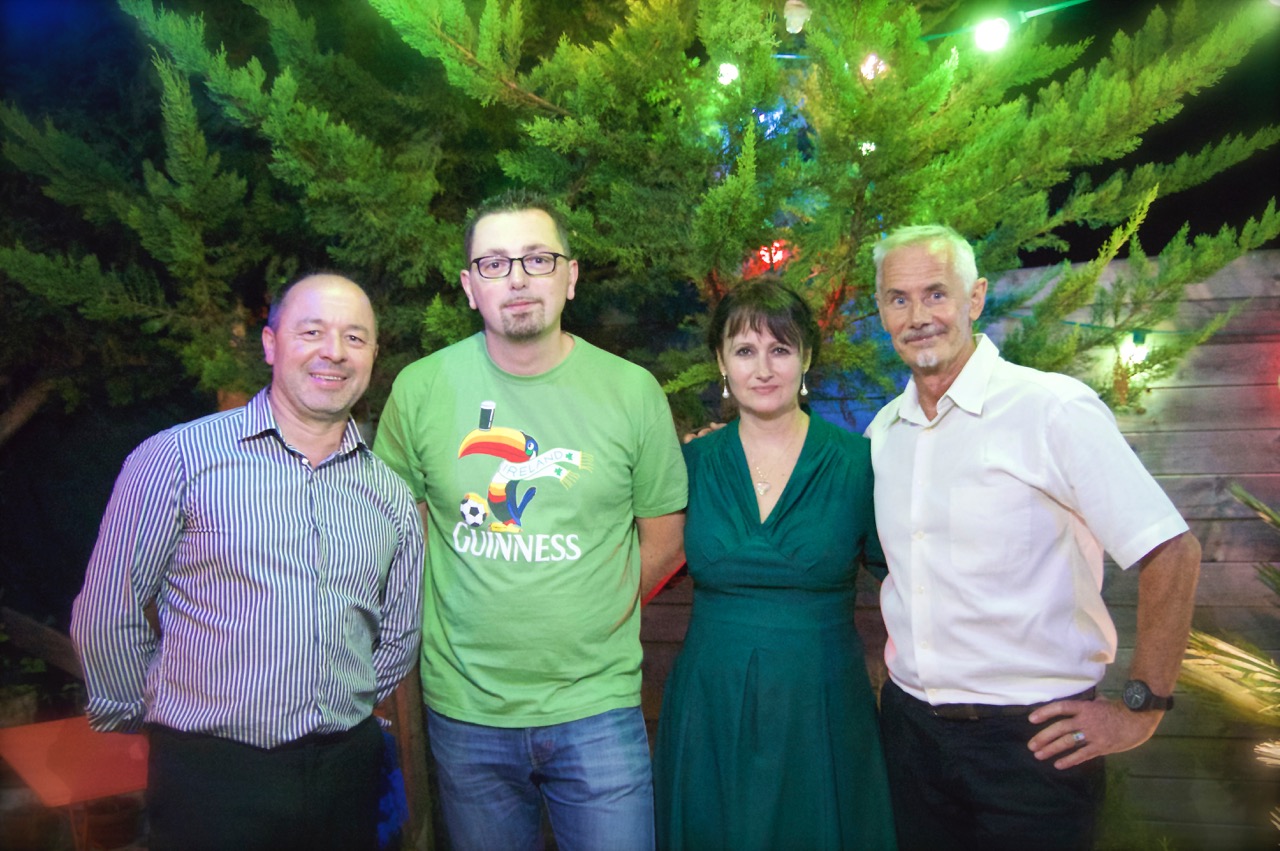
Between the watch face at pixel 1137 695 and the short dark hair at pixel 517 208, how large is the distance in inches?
60.9

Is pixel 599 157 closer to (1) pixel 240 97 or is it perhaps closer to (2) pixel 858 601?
(1) pixel 240 97

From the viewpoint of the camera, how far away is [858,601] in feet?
10.1

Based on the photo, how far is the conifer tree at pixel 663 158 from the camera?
6.56 ft

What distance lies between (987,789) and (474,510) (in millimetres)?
1239

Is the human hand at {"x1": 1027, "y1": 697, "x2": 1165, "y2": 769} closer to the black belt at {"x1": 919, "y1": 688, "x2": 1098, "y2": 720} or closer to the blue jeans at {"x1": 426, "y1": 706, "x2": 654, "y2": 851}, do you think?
the black belt at {"x1": 919, "y1": 688, "x2": 1098, "y2": 720}

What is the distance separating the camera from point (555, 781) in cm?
201

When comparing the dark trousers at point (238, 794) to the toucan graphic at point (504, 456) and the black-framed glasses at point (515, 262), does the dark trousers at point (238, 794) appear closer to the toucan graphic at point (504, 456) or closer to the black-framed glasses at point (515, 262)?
the toucan graphic at point (504, 456)

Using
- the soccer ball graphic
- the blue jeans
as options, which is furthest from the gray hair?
the blue jeans

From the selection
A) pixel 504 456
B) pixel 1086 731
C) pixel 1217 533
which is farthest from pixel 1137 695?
pixel 1217 533

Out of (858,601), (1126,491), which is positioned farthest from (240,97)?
(858,601)

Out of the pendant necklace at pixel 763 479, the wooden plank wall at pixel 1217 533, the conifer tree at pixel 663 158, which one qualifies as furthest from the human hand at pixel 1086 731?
the wooden plank wall at pixel 1217 533

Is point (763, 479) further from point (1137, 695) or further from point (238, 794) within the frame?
point (238, 794)

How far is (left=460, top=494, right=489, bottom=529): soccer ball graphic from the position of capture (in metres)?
1.98

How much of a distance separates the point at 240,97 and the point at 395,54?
955mm
